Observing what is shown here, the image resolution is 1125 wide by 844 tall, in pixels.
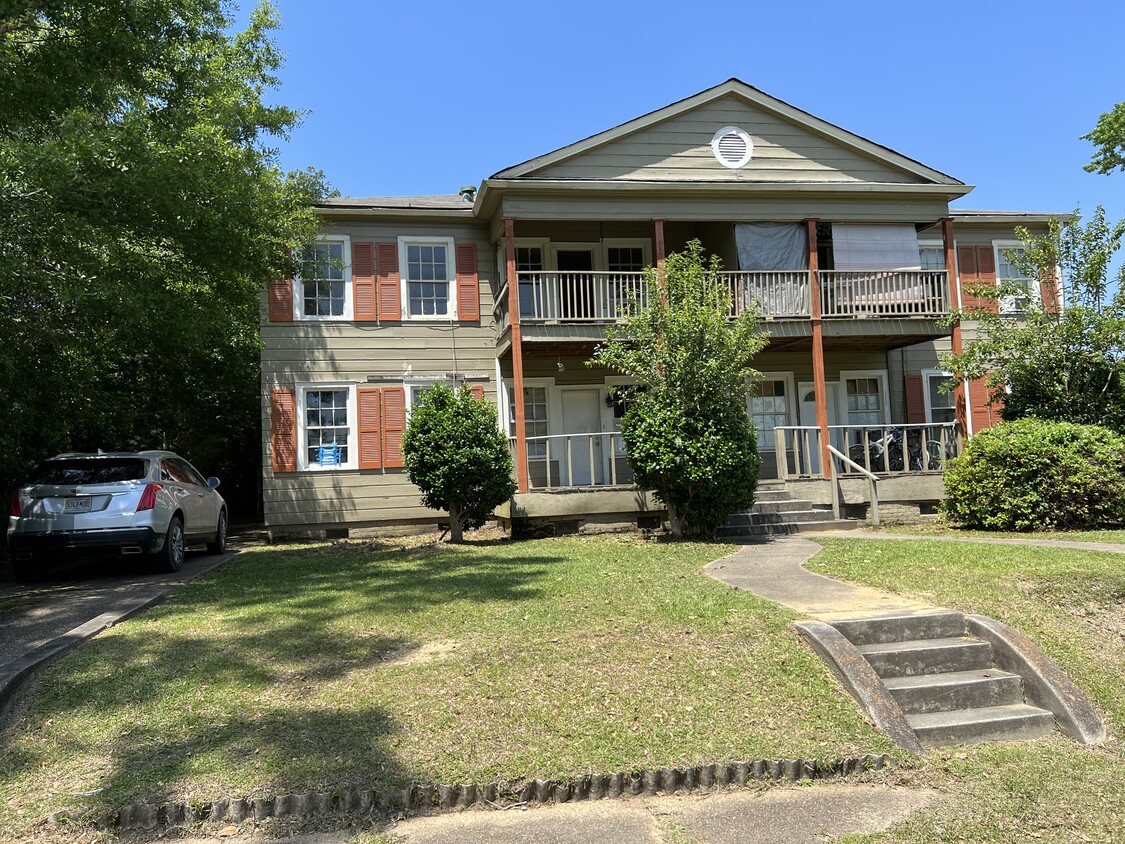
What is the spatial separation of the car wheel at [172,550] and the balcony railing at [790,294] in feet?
22.8

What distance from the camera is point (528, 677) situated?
499cm

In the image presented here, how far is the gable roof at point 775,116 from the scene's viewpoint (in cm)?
1497

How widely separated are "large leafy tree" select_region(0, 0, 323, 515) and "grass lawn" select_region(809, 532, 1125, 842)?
27.5 feet

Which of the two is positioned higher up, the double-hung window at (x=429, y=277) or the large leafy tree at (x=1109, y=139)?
the large leafy tree at (x=1109, y=139)

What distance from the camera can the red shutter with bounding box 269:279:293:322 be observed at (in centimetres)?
1513

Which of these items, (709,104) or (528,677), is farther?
(709,104)

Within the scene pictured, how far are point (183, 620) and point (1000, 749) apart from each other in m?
6.03

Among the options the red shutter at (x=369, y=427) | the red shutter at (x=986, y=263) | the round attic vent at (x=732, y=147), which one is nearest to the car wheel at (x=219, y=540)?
the red shutter at (x=369, y=427)

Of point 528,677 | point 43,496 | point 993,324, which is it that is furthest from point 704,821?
point 993,324

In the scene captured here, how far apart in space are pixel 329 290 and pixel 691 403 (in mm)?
7875

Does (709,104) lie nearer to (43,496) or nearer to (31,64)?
(31,64)

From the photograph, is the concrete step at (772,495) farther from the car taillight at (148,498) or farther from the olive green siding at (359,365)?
the car taillight at (148,498)

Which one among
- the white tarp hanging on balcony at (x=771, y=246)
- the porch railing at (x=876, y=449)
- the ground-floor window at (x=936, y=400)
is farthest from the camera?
the ground-floor window at (x=936, y=400)

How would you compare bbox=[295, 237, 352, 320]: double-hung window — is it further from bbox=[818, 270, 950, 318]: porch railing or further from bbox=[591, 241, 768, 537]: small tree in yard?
bbox=[818, 270, 950, 318]: porch railing
